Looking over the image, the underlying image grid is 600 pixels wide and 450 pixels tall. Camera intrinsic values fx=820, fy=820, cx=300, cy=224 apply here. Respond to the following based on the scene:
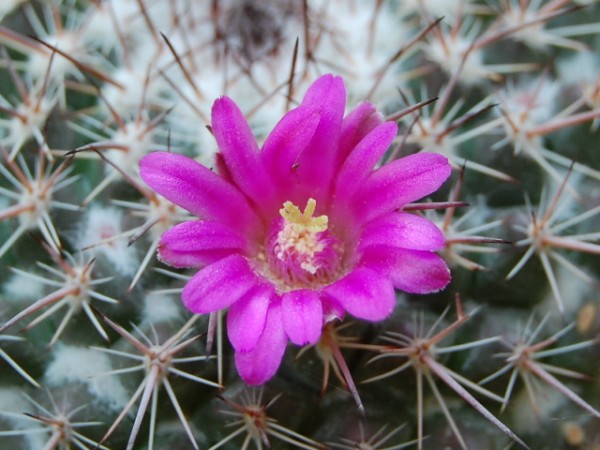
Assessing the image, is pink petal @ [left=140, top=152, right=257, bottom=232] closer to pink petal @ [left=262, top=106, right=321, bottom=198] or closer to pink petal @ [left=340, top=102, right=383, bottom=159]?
pink petal @ [left=262, top=106, right=321, bottom=198]

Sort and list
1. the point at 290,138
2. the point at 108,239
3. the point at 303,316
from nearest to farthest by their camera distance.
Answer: the point at 303,316 < the point at 290,138 < the point at 108,239

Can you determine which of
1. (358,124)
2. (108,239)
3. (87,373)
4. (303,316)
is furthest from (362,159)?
(87,373)

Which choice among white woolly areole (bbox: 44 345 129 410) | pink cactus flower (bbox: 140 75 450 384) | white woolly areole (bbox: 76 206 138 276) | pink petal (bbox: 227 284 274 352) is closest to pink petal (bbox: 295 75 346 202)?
pink cactus flower (bbox: 140 75 450 384)

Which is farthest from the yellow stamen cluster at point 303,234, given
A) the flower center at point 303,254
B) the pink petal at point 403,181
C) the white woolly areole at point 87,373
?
the white woolly areole at point 87,373

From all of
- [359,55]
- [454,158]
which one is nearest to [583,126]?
[454,158]

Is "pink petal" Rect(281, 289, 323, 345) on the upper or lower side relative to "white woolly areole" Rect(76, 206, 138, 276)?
lower

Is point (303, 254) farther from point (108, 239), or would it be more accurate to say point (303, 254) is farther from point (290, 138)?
point (108, 239)

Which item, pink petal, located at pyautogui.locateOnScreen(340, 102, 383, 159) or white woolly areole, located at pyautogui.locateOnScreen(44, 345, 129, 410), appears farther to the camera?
white woolly areole, located at pyautogui.locateOnScreen(44, 345, 129, 410)
